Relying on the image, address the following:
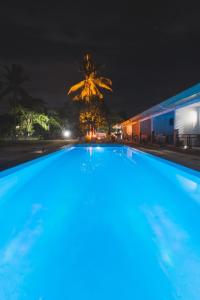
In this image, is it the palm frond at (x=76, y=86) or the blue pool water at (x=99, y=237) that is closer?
the blue pool water at (x=99, y=237)

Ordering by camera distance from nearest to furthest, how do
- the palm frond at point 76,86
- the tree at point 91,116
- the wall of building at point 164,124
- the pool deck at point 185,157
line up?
the pool deck at point 185,157
the wall of building at point 164,124
the palm frond at point 76,86
the tree at point 91,116

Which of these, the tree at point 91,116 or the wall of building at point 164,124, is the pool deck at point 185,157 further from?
the tree at point 91,116

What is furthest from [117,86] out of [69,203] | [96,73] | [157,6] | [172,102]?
[69,203]

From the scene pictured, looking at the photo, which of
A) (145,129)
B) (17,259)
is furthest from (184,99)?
(145,129)

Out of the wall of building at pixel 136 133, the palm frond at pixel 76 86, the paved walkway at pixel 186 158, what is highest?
the palm frond at pixel 76 86

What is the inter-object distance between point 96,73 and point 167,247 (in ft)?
103

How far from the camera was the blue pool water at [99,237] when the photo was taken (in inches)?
118

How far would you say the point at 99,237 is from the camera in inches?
172

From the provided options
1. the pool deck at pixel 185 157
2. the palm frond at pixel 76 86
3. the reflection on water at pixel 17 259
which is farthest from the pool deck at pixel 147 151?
the palm frond at pixel 76 86

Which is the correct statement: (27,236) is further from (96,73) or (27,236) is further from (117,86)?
(117,86)

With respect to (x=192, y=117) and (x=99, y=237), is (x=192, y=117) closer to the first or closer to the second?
(x=192, y=117)

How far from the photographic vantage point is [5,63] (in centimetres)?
3117

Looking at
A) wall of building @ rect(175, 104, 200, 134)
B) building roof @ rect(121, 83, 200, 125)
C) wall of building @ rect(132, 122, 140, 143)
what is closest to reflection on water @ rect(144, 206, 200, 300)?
building roof @ rect(121, 83, 200, 125)

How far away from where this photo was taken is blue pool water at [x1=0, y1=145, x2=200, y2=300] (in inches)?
118
